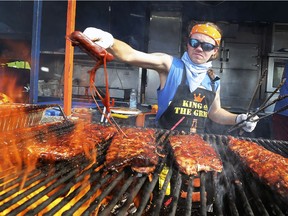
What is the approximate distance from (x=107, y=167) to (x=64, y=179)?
0.38 m

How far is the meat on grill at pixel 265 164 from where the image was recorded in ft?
6.61

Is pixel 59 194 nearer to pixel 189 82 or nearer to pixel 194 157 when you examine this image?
pixel 194 157

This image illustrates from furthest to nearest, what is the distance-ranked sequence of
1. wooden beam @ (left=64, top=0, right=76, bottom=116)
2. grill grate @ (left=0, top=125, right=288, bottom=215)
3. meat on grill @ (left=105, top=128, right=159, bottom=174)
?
wooden beam @ (left=64, top=0, right=76, bottom=116), meat on grill @ (left=105, top=128, right=159, bottom=174), grill grate @ (left=0, top=125, right=288, bottom=215)

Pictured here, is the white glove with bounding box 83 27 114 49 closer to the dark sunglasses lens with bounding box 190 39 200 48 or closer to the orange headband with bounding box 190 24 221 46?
the dark sunglasses lens with bounding box 190 39 200 48

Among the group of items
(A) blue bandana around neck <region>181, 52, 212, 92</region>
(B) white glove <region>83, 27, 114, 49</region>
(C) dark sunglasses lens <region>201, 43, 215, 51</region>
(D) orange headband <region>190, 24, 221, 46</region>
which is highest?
(D) orange headband <region>190, 24, 221, 46</region>

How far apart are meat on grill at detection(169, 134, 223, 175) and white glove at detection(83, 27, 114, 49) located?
1364mm

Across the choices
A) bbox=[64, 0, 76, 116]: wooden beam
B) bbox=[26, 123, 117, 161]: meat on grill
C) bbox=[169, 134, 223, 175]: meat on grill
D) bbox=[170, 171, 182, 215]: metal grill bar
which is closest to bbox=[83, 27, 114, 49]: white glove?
bbox=[26, 123, 117, 161]: meat on grill

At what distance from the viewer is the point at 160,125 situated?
453cm

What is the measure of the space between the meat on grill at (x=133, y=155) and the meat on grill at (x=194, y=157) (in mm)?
232

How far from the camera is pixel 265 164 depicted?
234 centimetres

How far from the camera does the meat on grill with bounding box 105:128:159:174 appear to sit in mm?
2223

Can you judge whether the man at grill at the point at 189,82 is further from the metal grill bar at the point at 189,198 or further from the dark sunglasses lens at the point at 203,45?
the metal grill bar at the point at 189,198

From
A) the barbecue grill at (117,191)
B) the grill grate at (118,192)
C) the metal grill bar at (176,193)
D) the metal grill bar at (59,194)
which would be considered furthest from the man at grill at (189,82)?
the metal grill bar at (59,194)

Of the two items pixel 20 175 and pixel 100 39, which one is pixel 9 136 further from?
pixel 100 39
